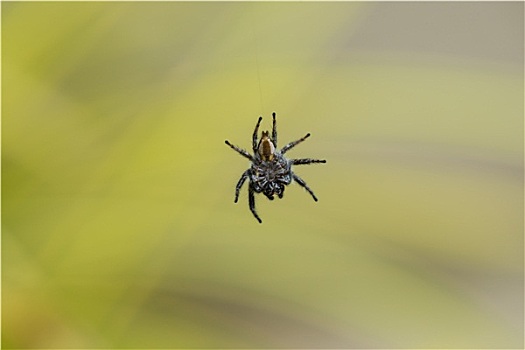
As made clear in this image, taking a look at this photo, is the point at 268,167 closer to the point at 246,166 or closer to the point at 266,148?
the point at 266,148

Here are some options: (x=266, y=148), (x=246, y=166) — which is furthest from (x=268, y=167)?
(x=246, y=166)

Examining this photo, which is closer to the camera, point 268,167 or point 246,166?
point 268,167

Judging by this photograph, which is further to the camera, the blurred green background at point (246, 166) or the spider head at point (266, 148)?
the blurred green background at point (246, 166)

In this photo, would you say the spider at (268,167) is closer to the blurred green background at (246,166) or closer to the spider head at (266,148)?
the spider head at (266,148)

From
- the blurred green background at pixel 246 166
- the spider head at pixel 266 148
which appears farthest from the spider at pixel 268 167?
the blurred green background at pixel 246 166

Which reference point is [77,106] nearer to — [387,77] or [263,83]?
[263,83]

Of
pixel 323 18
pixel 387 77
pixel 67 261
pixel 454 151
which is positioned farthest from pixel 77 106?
pixel 454 151
